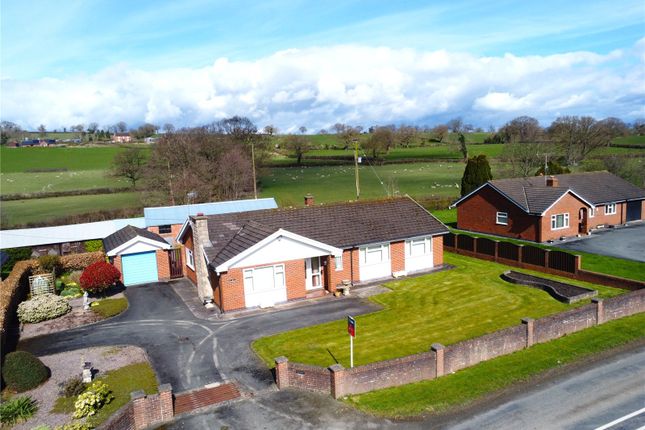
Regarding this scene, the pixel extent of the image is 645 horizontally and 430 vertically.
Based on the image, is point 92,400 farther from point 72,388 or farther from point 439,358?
point 439,358

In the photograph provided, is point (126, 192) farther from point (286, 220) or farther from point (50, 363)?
point (50, 363)

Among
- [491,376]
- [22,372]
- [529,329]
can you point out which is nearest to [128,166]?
[22,372]

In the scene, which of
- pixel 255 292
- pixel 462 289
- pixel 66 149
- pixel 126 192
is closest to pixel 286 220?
pixel 255 292

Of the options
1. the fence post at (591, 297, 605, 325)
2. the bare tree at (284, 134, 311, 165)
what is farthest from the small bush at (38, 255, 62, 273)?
the bare tree at (284, 134, 311, 165)

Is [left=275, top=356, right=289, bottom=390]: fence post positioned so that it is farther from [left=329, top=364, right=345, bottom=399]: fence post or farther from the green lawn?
the green lawn

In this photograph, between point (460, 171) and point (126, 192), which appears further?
point (460, 171)

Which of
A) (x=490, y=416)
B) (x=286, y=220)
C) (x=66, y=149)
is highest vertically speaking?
(x=66, y=149)
